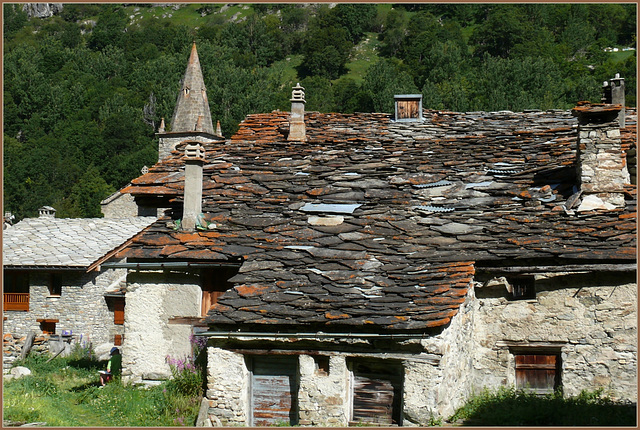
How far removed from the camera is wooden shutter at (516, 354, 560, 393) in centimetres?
1225

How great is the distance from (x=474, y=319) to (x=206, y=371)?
446 centimetres

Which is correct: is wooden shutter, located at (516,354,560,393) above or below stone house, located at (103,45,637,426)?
below

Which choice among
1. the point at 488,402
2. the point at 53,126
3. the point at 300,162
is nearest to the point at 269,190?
the point at 300,162

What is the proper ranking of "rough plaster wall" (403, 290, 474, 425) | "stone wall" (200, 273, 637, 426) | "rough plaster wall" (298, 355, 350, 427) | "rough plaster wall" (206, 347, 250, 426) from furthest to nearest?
"rough plaster wall" (206, 347, 250, 426) → "rough plaster wall" (298, 355, 350, 427) → "stone wall" (200, 273, 637, 426) → "rough plaster wall" (403, 290, 474, 425)

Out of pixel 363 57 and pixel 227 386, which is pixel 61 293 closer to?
pixel 227 386

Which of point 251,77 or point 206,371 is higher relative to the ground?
point 251,77

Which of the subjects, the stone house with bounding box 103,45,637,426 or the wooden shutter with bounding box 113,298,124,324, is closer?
the stone house with bounding box 103,45,637,426

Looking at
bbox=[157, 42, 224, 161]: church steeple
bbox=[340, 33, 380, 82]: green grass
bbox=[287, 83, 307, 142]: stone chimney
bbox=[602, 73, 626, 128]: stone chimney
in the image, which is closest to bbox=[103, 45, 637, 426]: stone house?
bbox=[287, 83, 307, 142]: stone chimney

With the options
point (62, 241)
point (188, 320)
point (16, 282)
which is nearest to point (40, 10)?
point (62, 241)

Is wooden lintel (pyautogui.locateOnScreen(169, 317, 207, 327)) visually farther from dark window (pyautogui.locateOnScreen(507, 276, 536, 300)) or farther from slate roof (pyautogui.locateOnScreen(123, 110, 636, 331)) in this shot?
dark window (pyautogui.locateOnScreen(507, 276, 536, 300))

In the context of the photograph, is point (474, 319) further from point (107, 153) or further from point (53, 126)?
point (53, 126)

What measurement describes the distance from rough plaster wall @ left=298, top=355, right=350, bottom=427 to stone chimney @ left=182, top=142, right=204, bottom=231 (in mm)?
4016

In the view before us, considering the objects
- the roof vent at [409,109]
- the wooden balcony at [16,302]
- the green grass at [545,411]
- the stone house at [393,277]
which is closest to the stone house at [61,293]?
the wooden balcony at [16,302]

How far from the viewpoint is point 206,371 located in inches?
472
